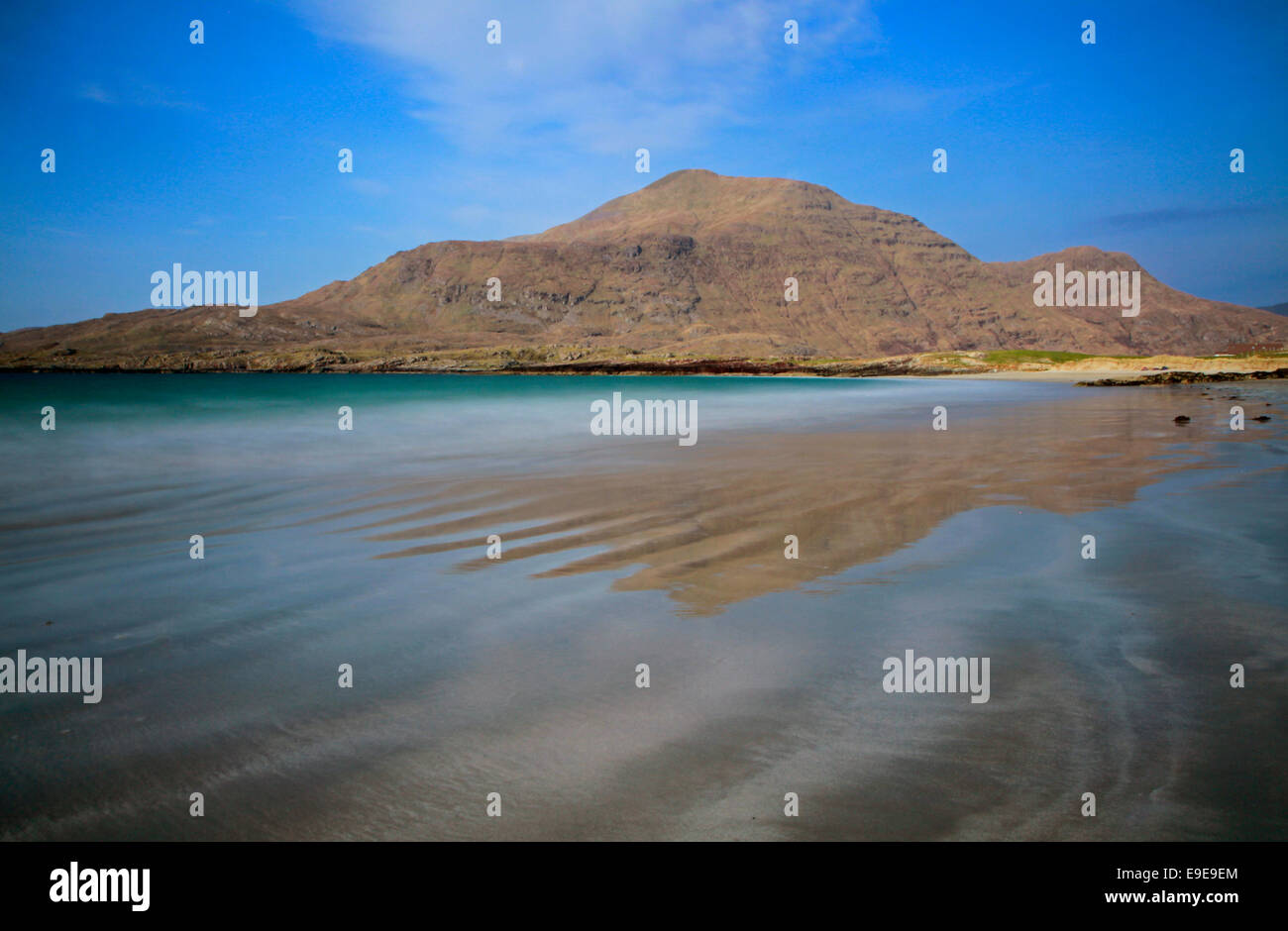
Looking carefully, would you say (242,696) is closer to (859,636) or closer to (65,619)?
(65,619)

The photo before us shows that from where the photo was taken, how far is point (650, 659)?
5.05m

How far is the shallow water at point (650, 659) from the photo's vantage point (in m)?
3.33

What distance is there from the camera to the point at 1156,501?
422 inches

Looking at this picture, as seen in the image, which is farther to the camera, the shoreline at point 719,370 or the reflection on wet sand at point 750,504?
the shoreline at point 719,370

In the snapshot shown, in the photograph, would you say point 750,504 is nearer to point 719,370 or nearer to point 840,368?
point 840,368

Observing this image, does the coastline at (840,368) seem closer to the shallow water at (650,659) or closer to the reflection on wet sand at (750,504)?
the reflection on wet sand at (750,504)

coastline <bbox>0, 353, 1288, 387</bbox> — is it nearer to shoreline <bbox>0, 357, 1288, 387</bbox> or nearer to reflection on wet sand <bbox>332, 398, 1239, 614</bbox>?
shoreline <bbox>0, 357, 1288, 387</bbox>

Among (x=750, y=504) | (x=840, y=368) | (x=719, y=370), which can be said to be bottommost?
(x=750, y=504)

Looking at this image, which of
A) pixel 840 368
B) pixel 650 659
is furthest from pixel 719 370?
pixel 650 659

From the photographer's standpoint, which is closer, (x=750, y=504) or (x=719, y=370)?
(x=750, y=504)

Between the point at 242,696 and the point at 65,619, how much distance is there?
101 inches

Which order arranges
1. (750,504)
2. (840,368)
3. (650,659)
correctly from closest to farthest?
(650,659)
(750,504)
(840,368)

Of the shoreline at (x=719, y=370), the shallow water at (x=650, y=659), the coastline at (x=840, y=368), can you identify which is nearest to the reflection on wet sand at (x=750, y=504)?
the shallow water at (x=650, y=659)
